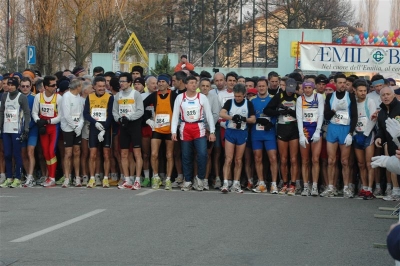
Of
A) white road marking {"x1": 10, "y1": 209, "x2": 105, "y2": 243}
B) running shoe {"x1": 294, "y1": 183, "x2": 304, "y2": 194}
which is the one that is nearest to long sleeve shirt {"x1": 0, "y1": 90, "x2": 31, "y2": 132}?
white road marking {"x1": 10, "y1": 209, "x2": 105, "y2": 243}

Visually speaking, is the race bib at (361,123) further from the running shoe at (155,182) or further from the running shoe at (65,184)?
the running shoe at (65,184)

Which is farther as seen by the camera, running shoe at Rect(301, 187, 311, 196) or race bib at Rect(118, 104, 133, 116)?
race bib at Rect(118, 104, 133, 116)

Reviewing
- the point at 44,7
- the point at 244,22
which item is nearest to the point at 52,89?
the point at 44,7

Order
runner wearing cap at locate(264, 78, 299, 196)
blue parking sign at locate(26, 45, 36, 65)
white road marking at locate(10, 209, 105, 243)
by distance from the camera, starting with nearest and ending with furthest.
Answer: white road marking at locate(10, 209, 105, 243)
runner wearing cap at locate(264, 78, 299, 196)
blue parking sign at locate(26, 45, 36, 65)

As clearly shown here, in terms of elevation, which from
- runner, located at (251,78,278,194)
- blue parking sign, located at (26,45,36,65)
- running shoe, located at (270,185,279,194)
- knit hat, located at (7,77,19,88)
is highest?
blue parking sign, located at (26,45,36,65)

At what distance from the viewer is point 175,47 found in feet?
214

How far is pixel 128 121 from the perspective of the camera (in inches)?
596

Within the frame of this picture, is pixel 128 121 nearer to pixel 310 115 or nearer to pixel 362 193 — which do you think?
pixel 310 115

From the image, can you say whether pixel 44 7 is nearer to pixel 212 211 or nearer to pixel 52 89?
pixel 52 89

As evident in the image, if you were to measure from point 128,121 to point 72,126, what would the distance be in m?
1.16

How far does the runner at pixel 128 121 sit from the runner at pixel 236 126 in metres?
1.67

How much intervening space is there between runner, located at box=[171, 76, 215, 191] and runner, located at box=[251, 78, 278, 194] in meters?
0.87

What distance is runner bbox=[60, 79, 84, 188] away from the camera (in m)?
15.4

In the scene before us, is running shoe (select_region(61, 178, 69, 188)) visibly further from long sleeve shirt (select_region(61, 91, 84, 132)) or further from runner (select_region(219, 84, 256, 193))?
runner (select_region(219, 84, 256, 193))
